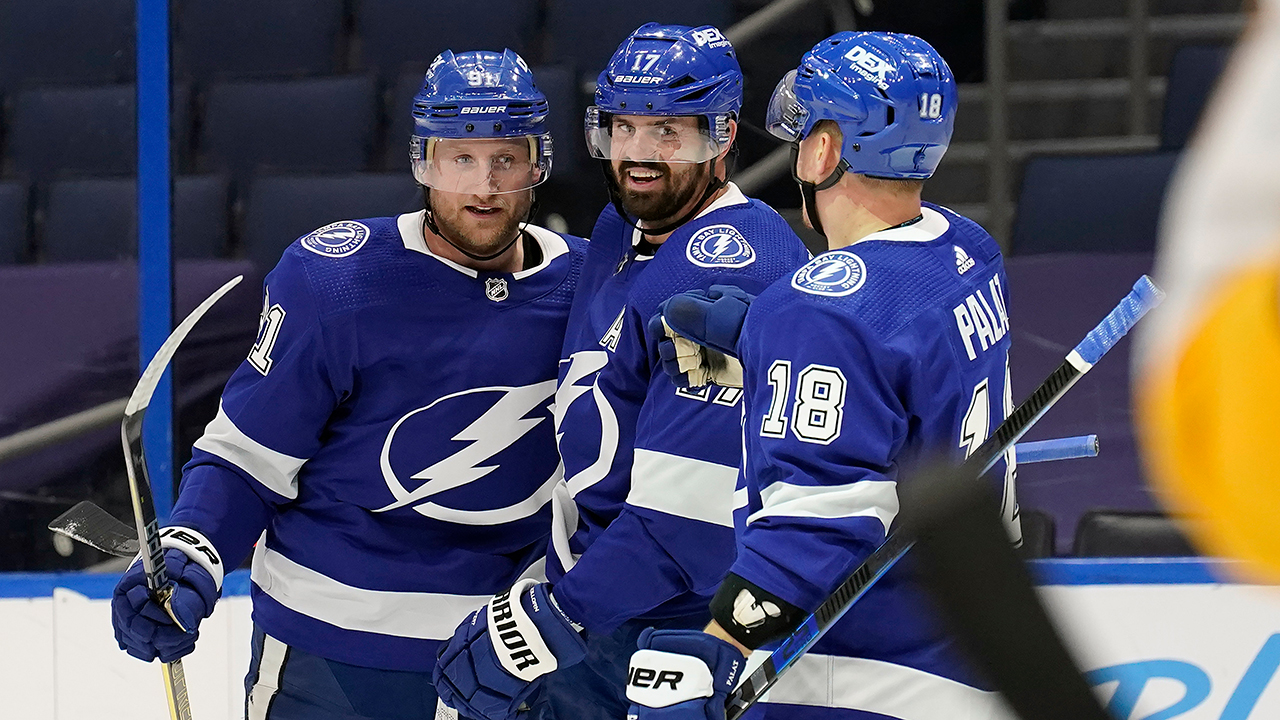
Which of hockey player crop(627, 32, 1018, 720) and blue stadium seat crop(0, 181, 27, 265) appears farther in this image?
blue stadium seat crop(0, 181, 27, 265)

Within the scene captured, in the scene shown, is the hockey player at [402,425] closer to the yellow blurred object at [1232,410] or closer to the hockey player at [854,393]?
the hockey player at [854,393]

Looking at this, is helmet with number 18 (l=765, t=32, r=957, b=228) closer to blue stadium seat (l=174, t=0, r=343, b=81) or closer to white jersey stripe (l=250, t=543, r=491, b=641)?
white jersey stripe (l=250, t=543, r=491, b=641)

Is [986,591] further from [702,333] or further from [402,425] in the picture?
[402,425]

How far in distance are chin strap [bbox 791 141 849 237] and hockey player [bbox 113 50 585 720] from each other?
1.49ft

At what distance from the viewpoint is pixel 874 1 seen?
9.61 feet

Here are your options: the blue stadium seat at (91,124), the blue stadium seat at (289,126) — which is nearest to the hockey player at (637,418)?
the blue stadium seat at (289,126)

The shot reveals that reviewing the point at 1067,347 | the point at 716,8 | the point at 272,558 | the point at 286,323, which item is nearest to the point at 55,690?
the point at 272,558

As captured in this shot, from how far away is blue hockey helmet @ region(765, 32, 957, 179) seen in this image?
5.03ft

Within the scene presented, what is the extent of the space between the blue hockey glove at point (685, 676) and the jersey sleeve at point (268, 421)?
2.25 ft

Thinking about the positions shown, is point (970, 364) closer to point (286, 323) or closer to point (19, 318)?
point (286, 323)

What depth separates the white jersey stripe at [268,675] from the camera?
200 cm

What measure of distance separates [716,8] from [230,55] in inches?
38.3

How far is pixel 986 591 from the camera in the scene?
0.60 meters

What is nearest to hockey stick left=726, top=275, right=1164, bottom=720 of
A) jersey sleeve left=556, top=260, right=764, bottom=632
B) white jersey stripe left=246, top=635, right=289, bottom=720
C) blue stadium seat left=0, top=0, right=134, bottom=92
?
jersey sleeve left=556, top=260, right=764, bottom=632
